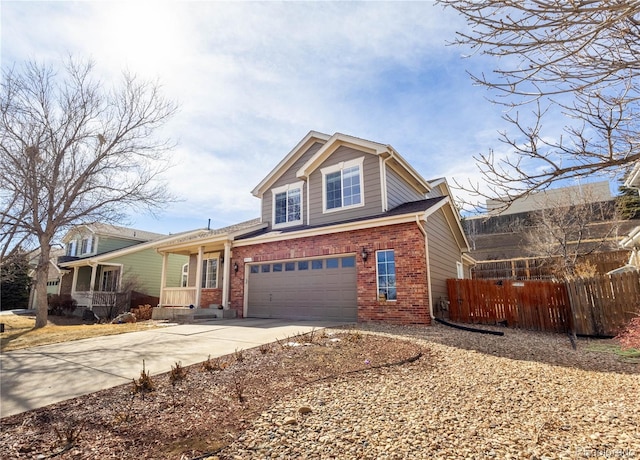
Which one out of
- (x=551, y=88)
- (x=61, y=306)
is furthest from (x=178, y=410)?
(x=61, y=306)

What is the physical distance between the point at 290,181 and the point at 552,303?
1001cm

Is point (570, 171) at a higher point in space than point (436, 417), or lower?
higher

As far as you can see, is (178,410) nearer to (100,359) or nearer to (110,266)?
(100,359)

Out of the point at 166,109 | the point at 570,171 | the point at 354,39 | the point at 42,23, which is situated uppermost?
the point at 166,109

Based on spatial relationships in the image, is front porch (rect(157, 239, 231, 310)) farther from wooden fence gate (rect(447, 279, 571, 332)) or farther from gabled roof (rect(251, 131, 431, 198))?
wooden fence gate (rect(447, 279, 571, 332))

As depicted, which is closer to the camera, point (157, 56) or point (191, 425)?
point (191, 425)

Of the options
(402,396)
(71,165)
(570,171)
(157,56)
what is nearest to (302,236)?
(157,56)

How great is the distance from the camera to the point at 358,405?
3.36 m

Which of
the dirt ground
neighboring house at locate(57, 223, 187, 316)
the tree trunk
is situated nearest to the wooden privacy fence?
the dirt ground

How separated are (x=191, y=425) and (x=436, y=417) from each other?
2313 millimetres

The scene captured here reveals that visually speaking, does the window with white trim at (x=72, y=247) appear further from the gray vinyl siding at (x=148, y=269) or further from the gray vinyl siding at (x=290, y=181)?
the gray vinyl siding at (x=290, y=181)

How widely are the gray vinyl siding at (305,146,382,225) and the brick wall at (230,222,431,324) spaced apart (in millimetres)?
1106

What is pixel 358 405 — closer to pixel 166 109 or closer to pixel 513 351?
pixel 513 351

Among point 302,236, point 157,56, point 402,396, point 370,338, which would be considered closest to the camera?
point 402,396
